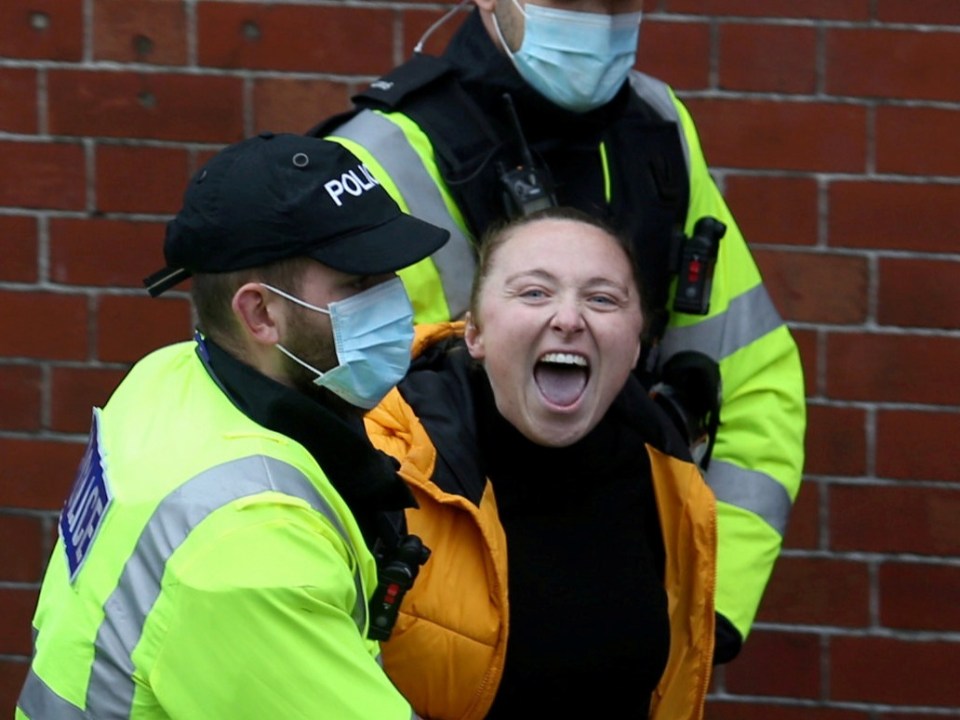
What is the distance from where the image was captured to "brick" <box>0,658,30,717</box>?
13.0 feet

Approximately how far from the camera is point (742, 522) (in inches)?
119

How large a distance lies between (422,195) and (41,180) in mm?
1245

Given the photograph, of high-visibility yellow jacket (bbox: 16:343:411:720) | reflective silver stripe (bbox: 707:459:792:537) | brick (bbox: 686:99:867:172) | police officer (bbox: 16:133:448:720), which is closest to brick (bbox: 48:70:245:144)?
brick (bbox: 686:99:867:172)

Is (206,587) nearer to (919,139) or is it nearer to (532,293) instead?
(532,293)

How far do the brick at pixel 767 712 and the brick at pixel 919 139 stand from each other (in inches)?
43.3

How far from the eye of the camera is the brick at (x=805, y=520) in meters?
3.79

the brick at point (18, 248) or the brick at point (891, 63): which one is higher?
the brick at point (891, 63)

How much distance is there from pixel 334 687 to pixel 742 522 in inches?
50.1

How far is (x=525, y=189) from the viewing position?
2.81 metres

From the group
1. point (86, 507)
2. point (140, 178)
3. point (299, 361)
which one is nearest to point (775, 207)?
point (140, 178)

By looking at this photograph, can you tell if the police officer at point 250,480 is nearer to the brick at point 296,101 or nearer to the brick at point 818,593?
the brick at point 296,101

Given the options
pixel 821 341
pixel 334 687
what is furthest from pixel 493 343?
pixel 821 341

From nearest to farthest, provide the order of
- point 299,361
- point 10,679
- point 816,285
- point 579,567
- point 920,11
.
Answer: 1. point 299,361
2. point 579,567
3. point 920,11
4. point 816,285
5. point 10,679

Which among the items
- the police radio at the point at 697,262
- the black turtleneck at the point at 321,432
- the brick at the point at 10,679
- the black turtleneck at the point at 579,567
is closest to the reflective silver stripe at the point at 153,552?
the black turtleneck at the point at 321,432
